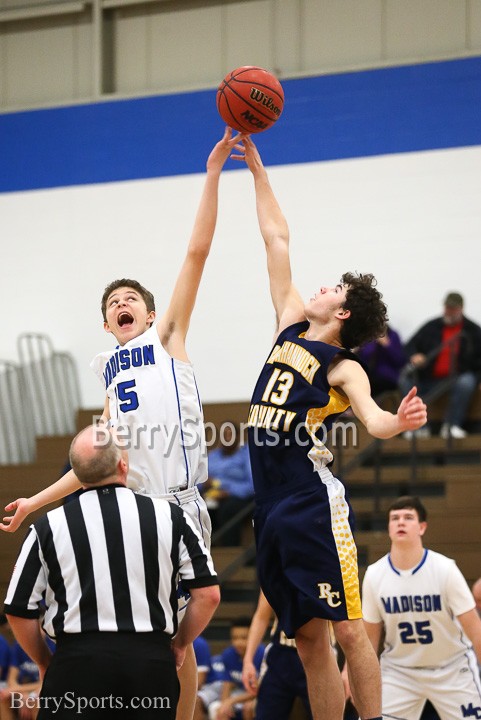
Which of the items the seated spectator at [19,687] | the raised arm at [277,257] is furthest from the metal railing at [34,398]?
the raised arm at [277,257]

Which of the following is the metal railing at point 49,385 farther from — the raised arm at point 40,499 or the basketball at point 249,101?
the raised arm at point 40,499

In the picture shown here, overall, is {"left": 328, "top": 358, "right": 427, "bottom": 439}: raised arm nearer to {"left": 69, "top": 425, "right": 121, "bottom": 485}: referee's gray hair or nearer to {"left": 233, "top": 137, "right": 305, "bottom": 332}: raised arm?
{"left": 233, "top": 137, "right": 305, "bottom": 332}: raised arm

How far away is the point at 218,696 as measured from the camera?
947 centimetres

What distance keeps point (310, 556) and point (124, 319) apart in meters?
1.55

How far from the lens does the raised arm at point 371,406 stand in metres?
4.50

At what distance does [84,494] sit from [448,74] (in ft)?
33.6

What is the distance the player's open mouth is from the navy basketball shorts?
122 cm

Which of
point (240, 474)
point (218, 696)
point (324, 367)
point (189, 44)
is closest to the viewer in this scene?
point (324, 367)

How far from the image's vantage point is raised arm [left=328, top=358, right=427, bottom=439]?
4.50 m

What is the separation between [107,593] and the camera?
4094mm

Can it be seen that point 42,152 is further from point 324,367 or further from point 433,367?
point 324,367

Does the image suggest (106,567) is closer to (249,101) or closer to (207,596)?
(207,596)

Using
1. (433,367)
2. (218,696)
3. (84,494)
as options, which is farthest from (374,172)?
(84,494)

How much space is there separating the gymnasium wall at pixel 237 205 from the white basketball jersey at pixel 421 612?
587 centimetres
